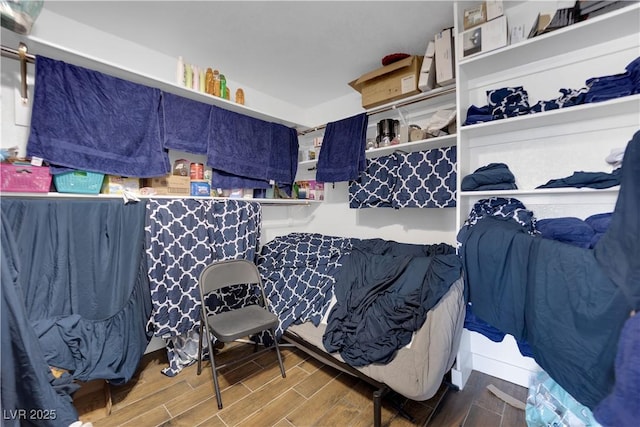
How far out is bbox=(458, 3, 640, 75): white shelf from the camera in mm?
1230

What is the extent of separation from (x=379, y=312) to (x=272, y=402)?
0.82m

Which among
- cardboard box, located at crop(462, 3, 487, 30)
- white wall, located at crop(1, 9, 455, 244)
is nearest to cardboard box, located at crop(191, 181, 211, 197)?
white wall, located at crop(1, 9, 455, 244)

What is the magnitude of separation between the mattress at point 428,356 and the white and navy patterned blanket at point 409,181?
0.72 m

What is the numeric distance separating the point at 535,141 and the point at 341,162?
1.40m

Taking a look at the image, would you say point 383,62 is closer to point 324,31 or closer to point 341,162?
point 324,31

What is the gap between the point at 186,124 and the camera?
1.98 m

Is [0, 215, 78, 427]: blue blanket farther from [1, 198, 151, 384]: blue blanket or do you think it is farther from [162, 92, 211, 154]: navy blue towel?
[162, 92, 211, 154]: navy blue towel

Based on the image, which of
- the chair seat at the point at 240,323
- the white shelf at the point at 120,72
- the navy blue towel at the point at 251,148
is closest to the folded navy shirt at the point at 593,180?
the chair seat at the point at 240,323

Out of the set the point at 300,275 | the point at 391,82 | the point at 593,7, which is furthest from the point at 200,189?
the point at 593,7

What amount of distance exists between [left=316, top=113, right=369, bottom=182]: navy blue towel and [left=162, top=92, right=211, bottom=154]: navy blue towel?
107cm

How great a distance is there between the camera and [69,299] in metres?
1.46

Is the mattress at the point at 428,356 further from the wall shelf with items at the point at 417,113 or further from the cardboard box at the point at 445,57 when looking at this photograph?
the cardboard box at the point at 445,57

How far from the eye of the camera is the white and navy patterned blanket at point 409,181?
185cm

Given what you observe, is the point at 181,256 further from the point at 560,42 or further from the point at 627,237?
the point at 560,42
